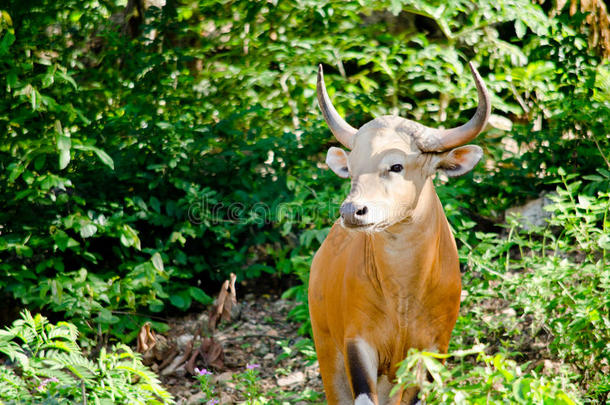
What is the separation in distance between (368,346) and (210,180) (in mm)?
3550

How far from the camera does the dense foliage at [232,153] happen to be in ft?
18.1

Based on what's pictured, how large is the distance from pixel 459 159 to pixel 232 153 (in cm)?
340

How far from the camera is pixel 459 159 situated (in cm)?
340

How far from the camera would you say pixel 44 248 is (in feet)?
19.7

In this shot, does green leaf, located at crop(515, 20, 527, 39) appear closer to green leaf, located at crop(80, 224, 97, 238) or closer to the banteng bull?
the banteng bull

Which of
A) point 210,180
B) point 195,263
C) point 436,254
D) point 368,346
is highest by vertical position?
point 436,254

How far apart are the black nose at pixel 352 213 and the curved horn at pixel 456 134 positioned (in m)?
0.50

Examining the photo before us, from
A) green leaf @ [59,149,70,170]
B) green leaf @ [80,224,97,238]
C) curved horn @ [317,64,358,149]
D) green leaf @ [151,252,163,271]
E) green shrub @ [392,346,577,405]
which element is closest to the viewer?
green shrub @ [392,346,577,405]

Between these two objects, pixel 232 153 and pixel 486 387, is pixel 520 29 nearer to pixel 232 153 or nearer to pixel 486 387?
pixel 232 153

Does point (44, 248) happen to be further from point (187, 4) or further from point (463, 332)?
point (463, 332)

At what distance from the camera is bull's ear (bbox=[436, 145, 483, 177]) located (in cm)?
335

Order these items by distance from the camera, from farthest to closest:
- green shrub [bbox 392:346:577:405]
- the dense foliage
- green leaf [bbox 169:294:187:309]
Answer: green leaf [bbox 169:294:187:309] → the dense foliage → green shrub [bbox 392:346:577:405]

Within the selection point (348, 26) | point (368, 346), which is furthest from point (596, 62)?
point (368, 346)

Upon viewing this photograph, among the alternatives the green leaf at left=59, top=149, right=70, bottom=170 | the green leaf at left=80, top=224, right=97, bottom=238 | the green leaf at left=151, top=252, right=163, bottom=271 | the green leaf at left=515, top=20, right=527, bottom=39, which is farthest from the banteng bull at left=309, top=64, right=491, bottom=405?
the green leaf at left=515, top=20, right=527, bottom=39
